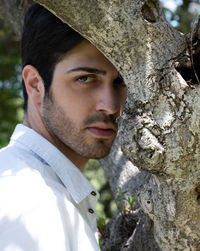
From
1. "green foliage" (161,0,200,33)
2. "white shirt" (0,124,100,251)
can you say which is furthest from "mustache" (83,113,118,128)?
"green foliage" (161,0,200,33)

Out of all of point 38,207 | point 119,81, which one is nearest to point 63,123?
point 119,81

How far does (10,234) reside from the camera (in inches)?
66.0

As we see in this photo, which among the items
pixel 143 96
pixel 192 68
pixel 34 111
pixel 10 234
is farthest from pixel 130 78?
pixel 34 111

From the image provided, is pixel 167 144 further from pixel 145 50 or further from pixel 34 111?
pixel 34 111

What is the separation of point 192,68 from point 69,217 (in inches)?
35.0

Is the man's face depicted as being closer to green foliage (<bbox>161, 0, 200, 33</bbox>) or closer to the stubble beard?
the stubble beard

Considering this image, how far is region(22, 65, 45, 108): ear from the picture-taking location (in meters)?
2.76

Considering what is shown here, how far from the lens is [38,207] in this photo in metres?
1.75

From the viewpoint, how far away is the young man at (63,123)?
6.22 feet

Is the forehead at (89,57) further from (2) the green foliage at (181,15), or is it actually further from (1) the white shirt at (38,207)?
(2) the green foliage at (181,15)

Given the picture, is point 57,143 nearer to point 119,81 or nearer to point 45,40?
point 119,81

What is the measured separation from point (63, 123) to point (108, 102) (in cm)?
35

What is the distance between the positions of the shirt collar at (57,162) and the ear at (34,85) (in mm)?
299

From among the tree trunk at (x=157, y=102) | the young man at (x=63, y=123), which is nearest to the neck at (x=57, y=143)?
the young man at (x=63, y=123)
